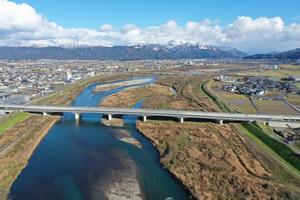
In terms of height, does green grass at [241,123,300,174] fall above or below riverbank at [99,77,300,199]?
above

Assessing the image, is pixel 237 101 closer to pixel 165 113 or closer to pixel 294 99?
pixel 294 99

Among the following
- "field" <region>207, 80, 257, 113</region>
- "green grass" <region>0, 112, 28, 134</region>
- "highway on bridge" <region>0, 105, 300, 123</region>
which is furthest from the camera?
"field" <region>207, 80, 257, 113</region>

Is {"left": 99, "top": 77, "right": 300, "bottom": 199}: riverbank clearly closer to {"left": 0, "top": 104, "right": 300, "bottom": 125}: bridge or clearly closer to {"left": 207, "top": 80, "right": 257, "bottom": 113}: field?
{"left": 0, "top": 104, "right": 300, "bottom": 125}: bridge

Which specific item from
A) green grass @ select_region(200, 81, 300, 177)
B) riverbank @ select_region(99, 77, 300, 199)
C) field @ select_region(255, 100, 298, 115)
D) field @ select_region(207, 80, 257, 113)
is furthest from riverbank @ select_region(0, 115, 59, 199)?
field @ select_region(255, 100, 298, 115)

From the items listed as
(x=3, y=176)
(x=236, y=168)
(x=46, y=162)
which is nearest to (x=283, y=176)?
(x=236, y=168)

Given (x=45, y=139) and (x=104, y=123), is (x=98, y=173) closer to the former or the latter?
(x=45, y=139)

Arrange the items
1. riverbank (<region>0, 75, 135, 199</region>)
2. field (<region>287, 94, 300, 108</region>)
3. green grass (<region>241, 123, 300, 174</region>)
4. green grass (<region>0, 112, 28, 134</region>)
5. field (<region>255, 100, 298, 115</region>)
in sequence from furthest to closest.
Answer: field (<region>287, 94, 300, 108</region>) < field (<region>255, 100, 298, 115</region>) < green grass (<region>0, 112, 28, 134</region>) < green grass (<region>241, 123, 300, 174</region>) < riverbank (<region>0, 75, 135, 199</region>)

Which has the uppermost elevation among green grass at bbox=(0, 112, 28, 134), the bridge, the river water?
the bridge
